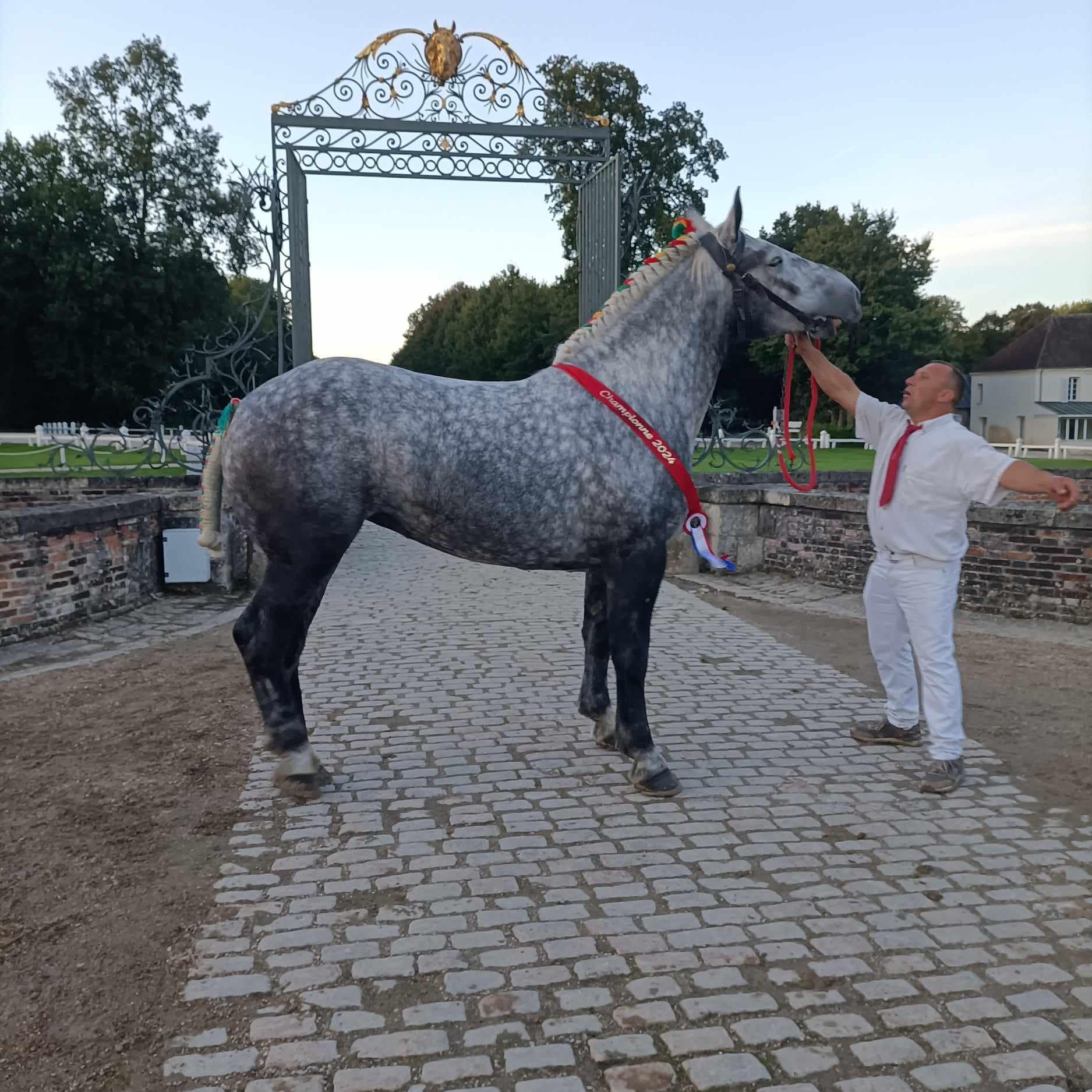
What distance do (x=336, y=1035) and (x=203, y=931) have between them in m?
0.78

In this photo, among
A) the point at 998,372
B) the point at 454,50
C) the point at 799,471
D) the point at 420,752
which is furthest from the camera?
the point at 998,372

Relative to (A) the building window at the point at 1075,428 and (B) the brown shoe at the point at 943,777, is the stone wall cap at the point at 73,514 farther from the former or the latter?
(A) the building window at the point at 1075,428

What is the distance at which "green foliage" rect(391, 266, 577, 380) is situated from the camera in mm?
41375

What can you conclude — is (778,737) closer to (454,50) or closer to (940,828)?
(940,828)

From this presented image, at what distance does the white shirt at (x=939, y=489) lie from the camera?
4184 mm

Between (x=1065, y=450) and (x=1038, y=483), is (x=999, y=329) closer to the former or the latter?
(x=1065, y=450)

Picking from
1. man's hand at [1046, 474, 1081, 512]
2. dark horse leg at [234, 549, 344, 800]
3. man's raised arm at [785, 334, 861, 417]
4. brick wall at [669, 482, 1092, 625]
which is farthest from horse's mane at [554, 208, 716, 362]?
brick wall at [669, 482, 1092, 625]

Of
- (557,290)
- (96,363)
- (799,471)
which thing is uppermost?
(557,290)

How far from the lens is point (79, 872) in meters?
3.49

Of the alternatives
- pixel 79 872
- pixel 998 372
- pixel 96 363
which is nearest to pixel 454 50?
pixel 79 872

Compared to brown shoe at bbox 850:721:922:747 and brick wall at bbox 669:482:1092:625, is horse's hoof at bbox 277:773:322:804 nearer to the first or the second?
brown shoe at bbox 850:721:922:747

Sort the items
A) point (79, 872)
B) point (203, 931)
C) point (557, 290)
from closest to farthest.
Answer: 1. point (203, 931)
2. point (79, 872)
3. point (557, 290)

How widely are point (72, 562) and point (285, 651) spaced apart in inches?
176

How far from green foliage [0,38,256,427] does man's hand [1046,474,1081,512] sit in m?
31.3
